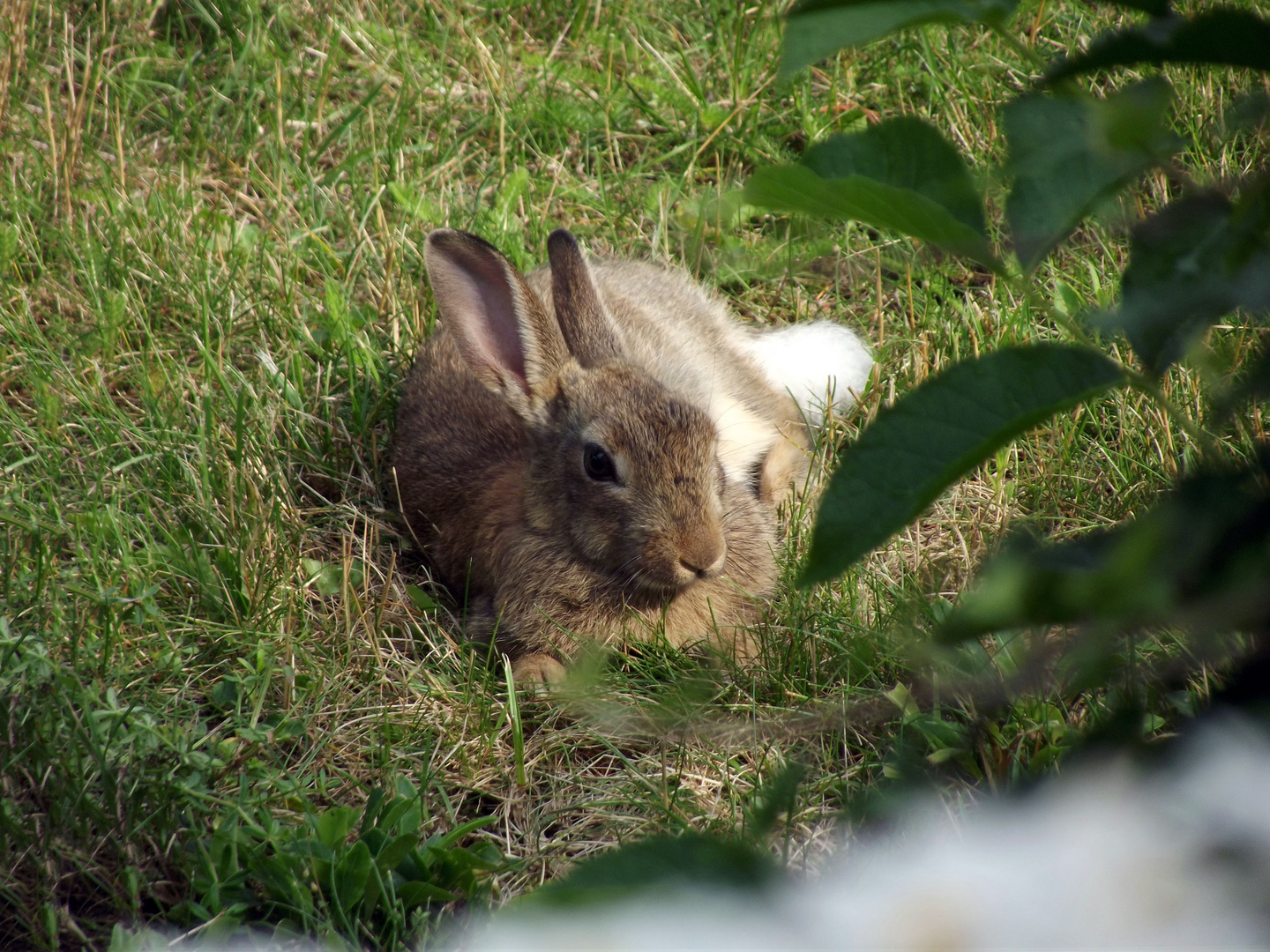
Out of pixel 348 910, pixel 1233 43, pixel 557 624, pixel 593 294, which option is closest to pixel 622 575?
pixel 557 624

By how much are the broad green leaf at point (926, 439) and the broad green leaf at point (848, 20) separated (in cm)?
26

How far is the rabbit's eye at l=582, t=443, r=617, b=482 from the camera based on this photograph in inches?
137

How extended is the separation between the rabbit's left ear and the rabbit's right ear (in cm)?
5

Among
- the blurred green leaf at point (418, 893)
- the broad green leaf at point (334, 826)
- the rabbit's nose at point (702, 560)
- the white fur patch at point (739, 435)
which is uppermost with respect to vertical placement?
the rabbit's nose at point (702, 560)

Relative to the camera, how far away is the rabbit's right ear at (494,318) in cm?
367

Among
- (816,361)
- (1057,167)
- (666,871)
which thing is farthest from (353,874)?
(816,361)

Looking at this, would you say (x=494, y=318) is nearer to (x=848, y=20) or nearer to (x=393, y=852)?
(x=393, y=852)

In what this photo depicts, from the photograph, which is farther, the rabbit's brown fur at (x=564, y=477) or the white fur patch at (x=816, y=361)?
the white fur patch at (x=816, y=361)

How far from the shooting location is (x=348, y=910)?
218 centimetres

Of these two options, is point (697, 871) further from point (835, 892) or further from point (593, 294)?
point (593, 294)

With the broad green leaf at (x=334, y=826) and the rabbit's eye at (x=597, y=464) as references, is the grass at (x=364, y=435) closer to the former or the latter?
the broad green leaf at (x=334, y=826)

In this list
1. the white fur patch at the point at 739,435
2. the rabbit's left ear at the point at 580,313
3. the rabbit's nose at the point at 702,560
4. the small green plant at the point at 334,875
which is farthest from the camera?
the white fur patch at the point at 739,435

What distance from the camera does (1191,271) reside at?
3.00 ft

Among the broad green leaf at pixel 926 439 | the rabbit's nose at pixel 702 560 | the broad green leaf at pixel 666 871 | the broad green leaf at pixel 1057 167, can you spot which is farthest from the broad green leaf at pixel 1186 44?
the rabbit's nose at pixel 702 560
